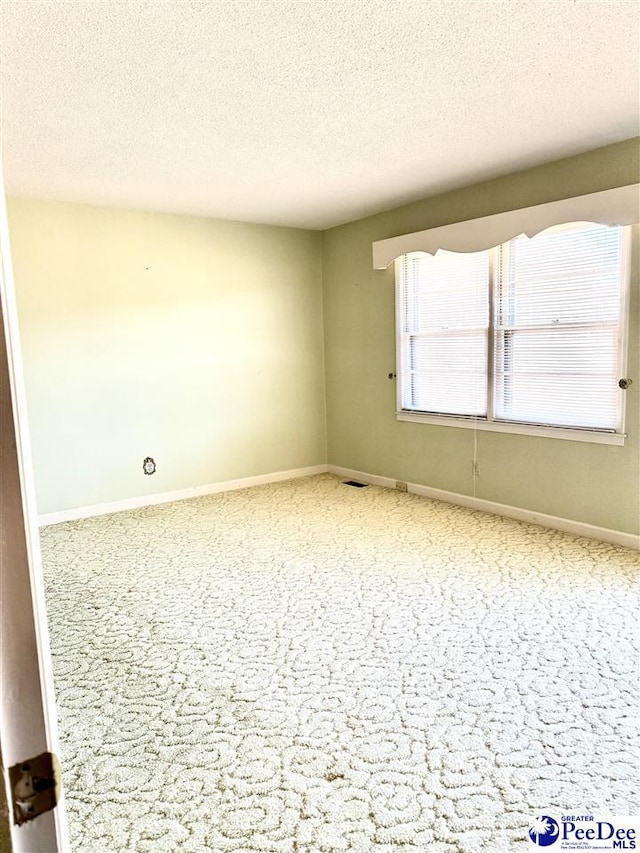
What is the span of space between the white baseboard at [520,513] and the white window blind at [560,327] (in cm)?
68

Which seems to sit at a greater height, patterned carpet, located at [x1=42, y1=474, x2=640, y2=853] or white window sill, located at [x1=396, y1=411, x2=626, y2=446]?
white window sill, located at [x1=396, y1=411, x2=626, y2=446]

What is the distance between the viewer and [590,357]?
3.65 metres

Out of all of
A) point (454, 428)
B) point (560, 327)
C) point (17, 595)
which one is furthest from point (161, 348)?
point (17, 595)

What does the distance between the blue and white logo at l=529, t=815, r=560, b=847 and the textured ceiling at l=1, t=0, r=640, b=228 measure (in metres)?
2.61

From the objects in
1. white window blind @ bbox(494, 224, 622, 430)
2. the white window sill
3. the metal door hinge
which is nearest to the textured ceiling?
white window blind @ bbox(494, 224, 622, 430)

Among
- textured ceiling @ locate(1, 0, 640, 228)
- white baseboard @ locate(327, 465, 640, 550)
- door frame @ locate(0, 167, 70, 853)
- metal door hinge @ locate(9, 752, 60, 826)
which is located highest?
textured ceiling @ locate(1, 0, 640, 228)

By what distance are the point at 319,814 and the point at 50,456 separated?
3.61 metres

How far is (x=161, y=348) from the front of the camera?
4.87 metres

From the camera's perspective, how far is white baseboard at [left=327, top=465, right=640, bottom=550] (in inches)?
143

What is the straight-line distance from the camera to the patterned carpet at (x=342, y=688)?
160 cm

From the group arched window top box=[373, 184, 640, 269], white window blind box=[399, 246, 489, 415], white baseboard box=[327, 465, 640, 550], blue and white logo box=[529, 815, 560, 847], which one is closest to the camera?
blue and white logo box=[529, 815, 560, 847]

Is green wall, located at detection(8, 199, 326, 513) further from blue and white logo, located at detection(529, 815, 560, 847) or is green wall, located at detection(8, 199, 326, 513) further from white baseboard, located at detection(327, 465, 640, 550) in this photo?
blue and white logo, located at detection(529, 815, 560, 847)

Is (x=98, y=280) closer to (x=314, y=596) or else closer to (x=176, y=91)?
(x=176, y=91)

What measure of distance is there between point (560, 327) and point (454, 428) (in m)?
1.19
